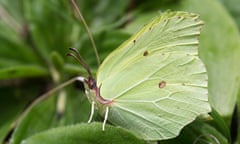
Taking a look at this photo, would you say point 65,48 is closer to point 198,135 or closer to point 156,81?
point 156,81

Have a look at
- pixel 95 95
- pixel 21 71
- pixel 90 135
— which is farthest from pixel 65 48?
pixel 90 135

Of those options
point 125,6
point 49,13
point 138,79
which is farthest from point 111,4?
point 138,79

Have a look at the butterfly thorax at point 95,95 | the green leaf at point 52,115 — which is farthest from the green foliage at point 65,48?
the butterfly thorax at point 95,95

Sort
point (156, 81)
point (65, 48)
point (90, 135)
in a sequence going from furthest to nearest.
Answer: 1. point (65, 48)
2. point (156, 81)
3. point (90, 135)

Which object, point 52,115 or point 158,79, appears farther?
point 52,115

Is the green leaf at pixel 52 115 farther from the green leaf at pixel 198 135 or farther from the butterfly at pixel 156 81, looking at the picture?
the green leaf at pixel 198 135

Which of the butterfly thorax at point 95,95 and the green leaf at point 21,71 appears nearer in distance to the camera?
the butterfly thorax at point 95,95

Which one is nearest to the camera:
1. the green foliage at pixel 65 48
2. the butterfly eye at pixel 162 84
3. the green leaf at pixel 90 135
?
the green leaf at pixel 90 135
